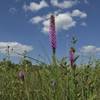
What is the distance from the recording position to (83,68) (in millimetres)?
3518

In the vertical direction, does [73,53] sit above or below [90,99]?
above

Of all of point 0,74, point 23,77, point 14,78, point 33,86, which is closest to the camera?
point 23,77

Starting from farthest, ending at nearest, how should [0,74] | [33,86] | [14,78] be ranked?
[0,74], [14,78], [33,86]

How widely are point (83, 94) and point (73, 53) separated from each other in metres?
0.36

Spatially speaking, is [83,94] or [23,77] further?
[23,77]

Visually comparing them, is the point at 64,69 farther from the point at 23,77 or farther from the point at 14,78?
the point at 14,78

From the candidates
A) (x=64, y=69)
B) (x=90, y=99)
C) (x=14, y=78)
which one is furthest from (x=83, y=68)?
(x=14, y=78)

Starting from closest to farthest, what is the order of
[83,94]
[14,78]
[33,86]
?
1. [83,94]
2. [33,86]
3. [14,78]

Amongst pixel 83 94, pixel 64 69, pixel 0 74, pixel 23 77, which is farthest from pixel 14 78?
pixel 83 94

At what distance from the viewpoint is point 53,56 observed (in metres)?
2.63

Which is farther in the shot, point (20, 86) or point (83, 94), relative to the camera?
point (20, 86)

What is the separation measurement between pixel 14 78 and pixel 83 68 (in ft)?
4.83

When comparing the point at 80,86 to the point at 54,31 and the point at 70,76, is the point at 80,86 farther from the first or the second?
the point at 54,31

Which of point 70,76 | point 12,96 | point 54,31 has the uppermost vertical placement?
point 54,31
